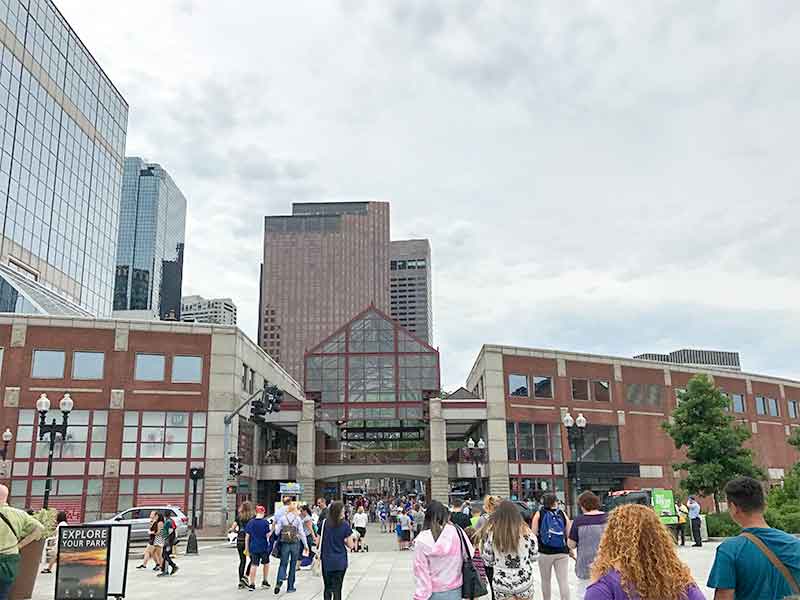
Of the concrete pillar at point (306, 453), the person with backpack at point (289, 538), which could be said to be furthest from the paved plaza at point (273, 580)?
the concrete pillar at point (306, 453)

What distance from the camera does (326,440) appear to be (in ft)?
184

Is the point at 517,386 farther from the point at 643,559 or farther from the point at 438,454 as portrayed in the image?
the point at 643,559

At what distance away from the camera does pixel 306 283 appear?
620ft

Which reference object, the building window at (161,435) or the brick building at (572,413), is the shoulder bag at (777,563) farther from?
the brick building at (572,413)

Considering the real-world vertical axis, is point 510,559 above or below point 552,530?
below

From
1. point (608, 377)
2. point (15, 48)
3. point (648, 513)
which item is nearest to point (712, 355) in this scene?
point (608, 377)

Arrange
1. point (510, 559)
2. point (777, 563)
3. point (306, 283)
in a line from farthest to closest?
point (306, 283), point (510, 559), point (777, 563)

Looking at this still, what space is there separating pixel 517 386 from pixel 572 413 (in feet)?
14.3

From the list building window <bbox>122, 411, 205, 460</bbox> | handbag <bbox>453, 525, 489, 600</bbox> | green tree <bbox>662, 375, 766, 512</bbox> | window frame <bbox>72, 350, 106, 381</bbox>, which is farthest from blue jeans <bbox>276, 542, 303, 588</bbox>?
window frame <bbox>72, 350, 106, 381</bbox>

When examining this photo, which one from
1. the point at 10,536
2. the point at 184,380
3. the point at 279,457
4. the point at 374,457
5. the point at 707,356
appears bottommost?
the point at 10,536

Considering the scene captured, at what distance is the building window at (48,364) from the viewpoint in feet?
139

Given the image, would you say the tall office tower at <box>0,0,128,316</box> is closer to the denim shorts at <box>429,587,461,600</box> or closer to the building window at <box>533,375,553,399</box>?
the building window at <box>533,375,553,399</box>

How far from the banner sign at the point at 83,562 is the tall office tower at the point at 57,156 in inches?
3029

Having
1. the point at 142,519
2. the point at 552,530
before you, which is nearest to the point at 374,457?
the point at 142,519
